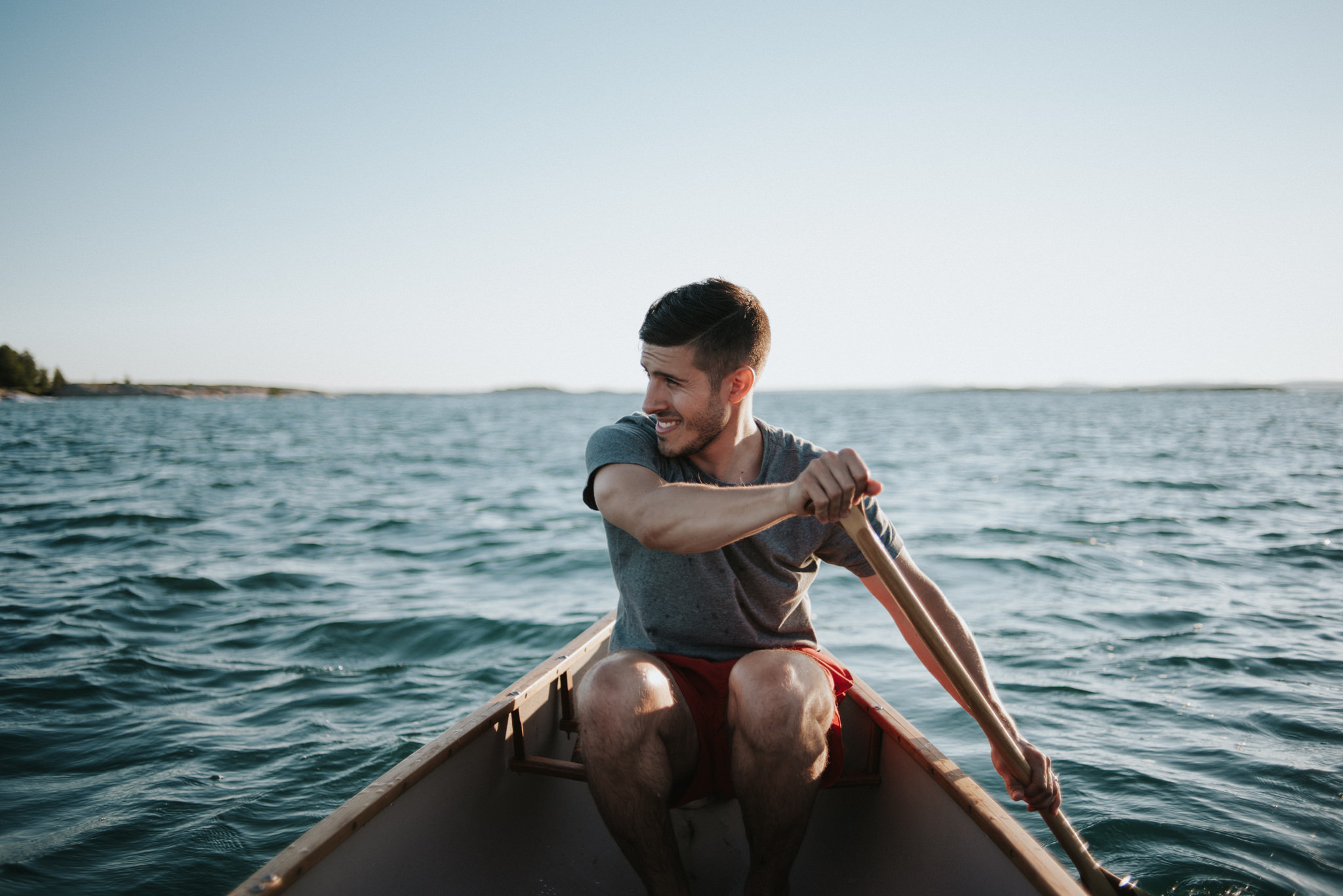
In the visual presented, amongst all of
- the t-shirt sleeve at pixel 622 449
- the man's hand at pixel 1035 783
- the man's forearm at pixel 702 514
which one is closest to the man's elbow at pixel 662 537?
the man's forearm at pixel 702 514

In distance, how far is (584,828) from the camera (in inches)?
108

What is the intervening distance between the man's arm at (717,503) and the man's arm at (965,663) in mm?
370

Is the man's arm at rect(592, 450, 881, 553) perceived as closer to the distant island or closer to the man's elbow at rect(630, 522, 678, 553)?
the man's elbow at rect(630, 522, 678, 553)

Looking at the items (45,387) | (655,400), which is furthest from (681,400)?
(45,387)

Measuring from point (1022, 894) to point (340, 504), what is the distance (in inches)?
548

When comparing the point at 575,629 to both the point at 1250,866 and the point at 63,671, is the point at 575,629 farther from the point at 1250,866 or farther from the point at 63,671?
the point at 1250,866

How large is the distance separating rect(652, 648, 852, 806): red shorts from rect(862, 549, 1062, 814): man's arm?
27 centimetres

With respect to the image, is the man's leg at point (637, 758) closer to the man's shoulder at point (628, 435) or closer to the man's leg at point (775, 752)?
the man's leg at point (775, 752)

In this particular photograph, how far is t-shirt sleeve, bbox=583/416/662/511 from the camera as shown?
2.18m

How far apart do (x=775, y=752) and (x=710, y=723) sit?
260 millimetres

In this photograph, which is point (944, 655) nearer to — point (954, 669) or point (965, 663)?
point (954, 669)

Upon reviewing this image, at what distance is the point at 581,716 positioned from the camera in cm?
204

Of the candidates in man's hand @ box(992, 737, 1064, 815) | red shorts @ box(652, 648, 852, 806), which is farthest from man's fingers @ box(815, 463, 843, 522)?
man's hand @ box(992, 737, 1064, 815)

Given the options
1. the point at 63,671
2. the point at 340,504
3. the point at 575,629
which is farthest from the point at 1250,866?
the point at 340,504
